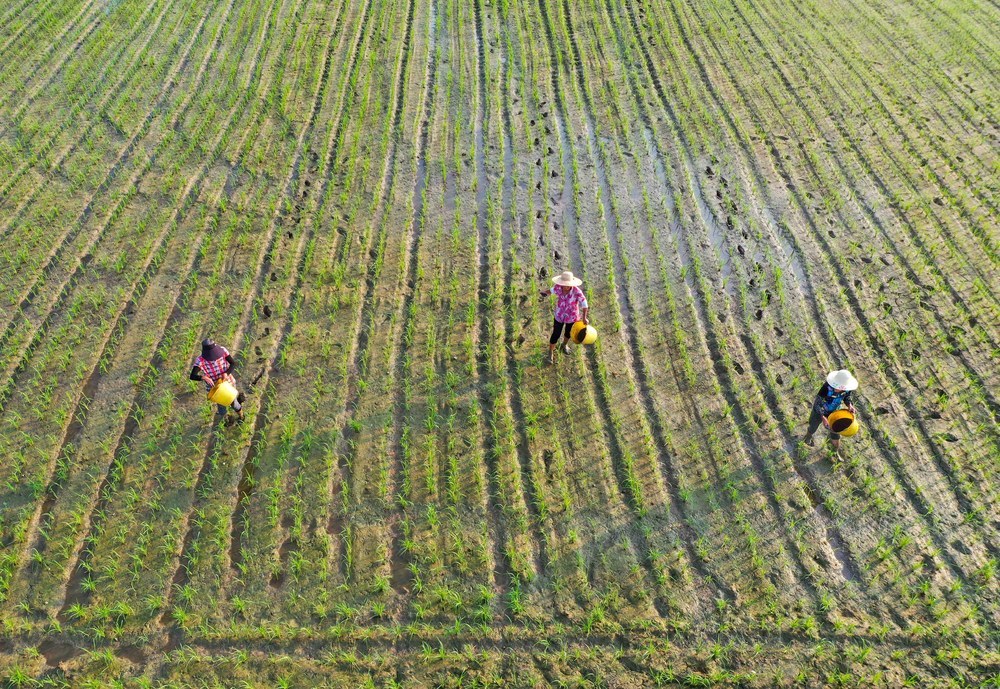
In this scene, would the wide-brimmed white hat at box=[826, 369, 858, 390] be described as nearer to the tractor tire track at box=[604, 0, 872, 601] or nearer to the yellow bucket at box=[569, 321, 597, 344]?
the tractor tire track at box=[604, 0, 872, 601]

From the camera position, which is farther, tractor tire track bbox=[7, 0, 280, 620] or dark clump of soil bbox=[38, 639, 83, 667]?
tractor tire track bbox=[7, 0, 280, 620]

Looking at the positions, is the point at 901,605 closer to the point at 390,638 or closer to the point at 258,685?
the point at 390,638

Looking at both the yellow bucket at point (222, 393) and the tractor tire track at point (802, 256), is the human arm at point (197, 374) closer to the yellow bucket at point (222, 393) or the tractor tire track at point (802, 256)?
the yellow bucket at point (222, 393)

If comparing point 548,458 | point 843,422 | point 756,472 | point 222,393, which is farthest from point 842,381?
point 222,393

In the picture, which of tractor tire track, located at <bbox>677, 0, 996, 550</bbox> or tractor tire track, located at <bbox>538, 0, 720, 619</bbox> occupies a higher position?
tractor tire track, located at <bbox>677, 0, 996, 550</bbox>

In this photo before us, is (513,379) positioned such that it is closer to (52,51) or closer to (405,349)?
(405,349)

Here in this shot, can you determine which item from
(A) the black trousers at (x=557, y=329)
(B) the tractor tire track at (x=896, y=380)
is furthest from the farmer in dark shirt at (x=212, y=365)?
(B) the tractor tire track at (x=896, y=380)

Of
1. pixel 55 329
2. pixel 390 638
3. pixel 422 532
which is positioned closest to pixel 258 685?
pixel 390 638

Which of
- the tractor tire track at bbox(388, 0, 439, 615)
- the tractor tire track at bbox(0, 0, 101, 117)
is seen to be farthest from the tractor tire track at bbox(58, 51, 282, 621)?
the tractor tire track at bbox(0, 0, 101, 117)
